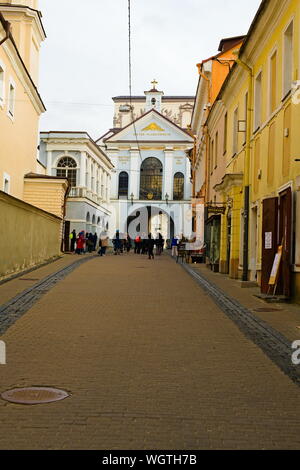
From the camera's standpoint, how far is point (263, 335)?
909 centimetres

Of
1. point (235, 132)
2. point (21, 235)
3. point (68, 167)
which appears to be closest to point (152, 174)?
point (68, 167)

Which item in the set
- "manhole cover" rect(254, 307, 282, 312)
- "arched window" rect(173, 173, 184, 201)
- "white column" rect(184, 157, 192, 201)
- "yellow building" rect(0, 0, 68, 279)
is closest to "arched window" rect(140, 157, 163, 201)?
"arched window" rect(173, 173, 184, 201)

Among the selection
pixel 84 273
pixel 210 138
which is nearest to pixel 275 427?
Answer: pixel 84 273

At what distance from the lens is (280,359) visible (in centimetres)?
744

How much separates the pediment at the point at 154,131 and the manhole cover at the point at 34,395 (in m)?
61.6

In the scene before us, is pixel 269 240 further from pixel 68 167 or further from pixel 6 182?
pixel 68 167

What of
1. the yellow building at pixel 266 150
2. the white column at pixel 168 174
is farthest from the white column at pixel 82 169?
the yellow building at pixel 266 150

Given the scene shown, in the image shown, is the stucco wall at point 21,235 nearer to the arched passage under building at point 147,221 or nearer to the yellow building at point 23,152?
the yellow building at point 23,152

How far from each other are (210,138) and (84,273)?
12.4 metres

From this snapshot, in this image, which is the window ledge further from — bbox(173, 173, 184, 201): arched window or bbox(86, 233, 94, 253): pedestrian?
bbox(173, 173, 184, 201): arched window

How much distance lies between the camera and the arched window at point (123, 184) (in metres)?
67.0

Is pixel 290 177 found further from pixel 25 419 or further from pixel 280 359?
pixel 25 419

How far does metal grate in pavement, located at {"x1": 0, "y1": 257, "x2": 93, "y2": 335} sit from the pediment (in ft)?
163

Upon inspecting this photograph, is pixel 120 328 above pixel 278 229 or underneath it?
underneath
